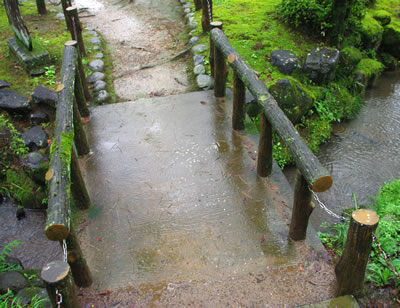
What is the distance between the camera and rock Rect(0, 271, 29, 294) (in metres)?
3.20

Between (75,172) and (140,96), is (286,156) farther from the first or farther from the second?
(75,172)

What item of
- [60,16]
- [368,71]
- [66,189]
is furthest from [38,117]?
[368,71]

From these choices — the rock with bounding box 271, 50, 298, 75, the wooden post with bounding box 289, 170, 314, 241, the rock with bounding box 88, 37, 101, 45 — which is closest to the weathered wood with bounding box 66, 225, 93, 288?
the wooden post with bounding box 289, 170, 314, 241

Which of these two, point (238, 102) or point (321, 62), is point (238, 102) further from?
point (321, 62)

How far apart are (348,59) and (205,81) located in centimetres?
Result: 307

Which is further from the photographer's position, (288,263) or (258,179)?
(258,179)

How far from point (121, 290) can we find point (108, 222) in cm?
81

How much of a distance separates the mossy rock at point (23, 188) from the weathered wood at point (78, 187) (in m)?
1.40

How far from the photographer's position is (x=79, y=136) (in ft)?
14.1

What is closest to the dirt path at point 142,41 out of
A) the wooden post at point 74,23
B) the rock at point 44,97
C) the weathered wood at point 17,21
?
the wooden post at point 74,23

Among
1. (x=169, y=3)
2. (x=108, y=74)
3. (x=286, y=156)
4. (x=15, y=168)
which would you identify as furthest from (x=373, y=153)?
(x=169, y=3)

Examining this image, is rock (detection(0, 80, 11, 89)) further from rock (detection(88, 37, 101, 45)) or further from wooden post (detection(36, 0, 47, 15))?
wooden post (detection(36, 0, 47, 15))

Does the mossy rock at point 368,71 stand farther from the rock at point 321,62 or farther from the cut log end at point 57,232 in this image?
the cut log end at point 57,232

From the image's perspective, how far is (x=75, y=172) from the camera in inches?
138
